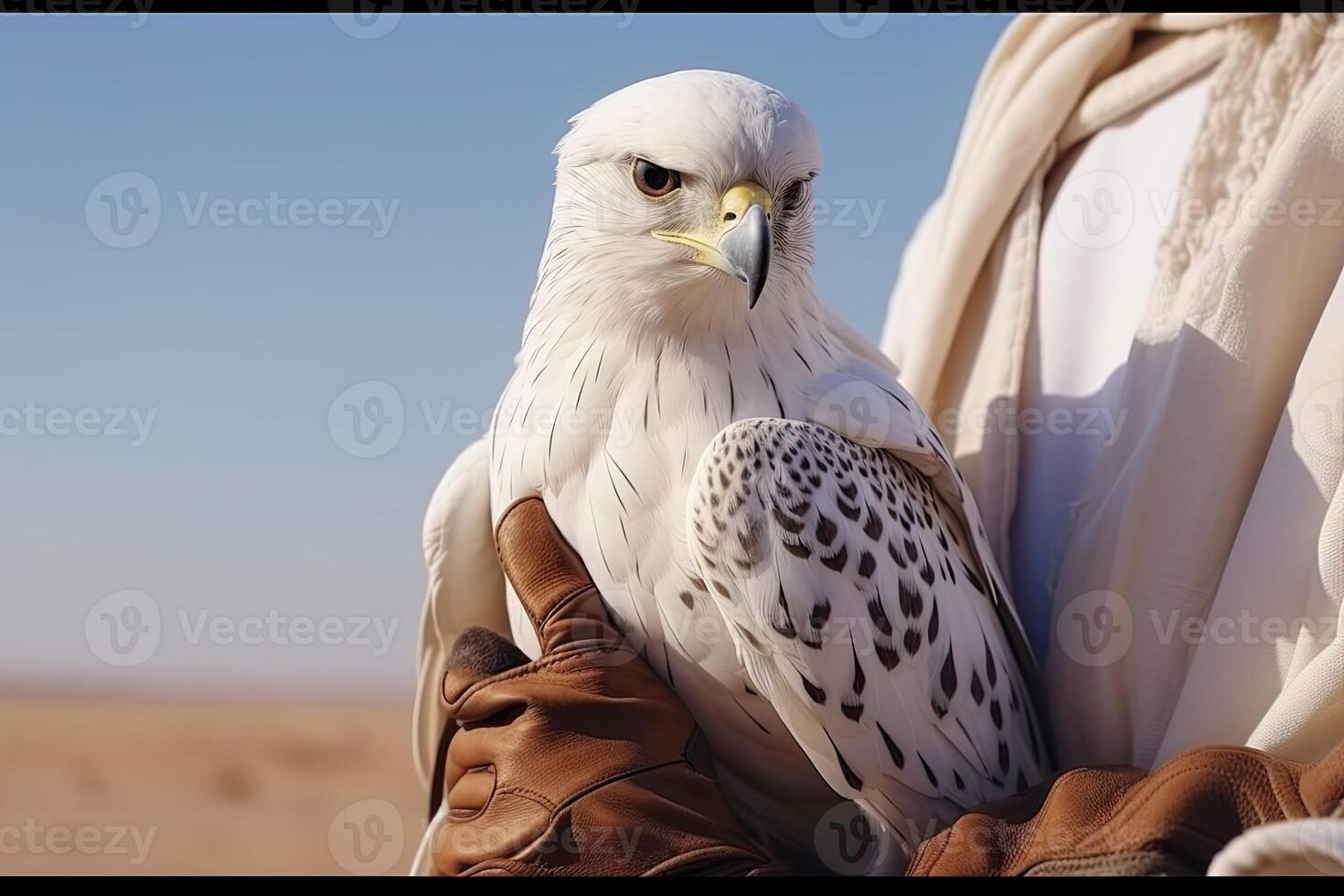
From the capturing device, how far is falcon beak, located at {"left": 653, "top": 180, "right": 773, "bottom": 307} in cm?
162

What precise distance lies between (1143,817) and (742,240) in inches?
37.8

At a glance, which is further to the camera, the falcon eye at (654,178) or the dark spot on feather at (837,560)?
the falcon eye at (654,178)

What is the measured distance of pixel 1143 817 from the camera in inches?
52.4

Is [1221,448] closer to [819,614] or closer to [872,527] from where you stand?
[872,527]

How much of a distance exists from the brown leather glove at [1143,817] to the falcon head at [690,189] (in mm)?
830

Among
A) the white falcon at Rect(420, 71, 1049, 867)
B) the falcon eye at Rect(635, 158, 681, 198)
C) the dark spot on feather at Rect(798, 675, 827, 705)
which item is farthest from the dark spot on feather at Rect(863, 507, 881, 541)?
the falcon eye at Rect(635, 158, 681, 198)

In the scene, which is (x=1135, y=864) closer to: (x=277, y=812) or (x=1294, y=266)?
(x=1294, y=266)

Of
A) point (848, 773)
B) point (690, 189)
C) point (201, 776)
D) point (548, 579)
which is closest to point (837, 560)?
point (848, 773)

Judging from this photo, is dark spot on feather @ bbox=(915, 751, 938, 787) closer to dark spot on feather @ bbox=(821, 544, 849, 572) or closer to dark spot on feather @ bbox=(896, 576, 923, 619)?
dark spot on feather @ bbox=(896, 576, 923, 619)

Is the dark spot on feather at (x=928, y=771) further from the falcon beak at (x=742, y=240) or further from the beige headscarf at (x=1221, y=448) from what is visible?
the falcon beak at (x=742, y=240)

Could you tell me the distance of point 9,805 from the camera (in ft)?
31.7

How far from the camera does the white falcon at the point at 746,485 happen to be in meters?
1.56

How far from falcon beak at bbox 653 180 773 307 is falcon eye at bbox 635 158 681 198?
0.28ft

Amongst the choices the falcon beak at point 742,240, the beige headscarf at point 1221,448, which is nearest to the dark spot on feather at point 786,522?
the falcon beak at point 742,240
